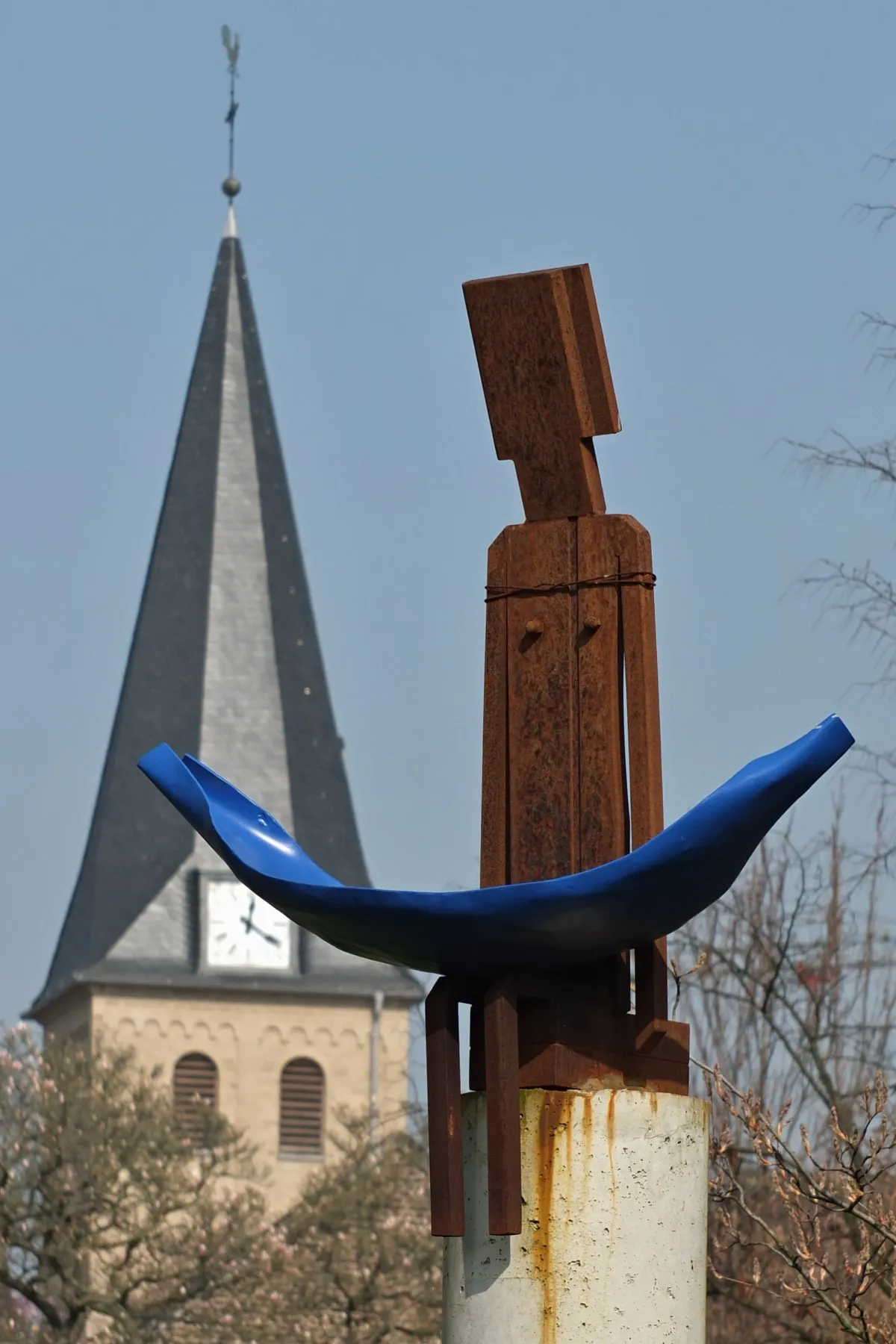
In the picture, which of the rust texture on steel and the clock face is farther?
the clock face

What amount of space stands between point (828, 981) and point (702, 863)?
15082 mm

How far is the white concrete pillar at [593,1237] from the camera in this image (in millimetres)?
5660

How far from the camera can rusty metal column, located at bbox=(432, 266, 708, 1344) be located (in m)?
5.70

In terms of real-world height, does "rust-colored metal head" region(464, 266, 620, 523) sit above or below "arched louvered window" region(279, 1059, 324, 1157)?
below

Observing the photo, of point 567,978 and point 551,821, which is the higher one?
point 551,821

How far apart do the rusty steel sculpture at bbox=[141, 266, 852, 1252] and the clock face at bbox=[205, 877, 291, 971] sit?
49.8 m

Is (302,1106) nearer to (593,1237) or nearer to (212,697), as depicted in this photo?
(212,697)

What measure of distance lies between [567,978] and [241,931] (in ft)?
172

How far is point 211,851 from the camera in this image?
190 feet

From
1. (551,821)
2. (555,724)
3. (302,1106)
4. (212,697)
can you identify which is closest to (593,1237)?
(551,821)

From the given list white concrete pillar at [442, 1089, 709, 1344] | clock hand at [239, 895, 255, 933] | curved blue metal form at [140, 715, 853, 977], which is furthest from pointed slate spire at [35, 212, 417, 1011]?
white concrete pillar at [442, 1089, 709, 1344]

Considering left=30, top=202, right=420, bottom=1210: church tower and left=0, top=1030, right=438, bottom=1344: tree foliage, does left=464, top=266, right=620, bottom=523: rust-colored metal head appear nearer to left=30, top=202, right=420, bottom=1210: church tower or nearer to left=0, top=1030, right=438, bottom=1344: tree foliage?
left=0, top=1030, right=438, bottom=1344: tree foliage

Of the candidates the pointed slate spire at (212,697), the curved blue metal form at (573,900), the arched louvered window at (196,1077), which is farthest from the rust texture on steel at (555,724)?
the arched louvered window at (196,1077)

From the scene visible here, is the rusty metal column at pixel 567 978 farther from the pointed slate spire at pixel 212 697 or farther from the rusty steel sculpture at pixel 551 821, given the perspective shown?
the pointed slate spire at pixel 212 697
